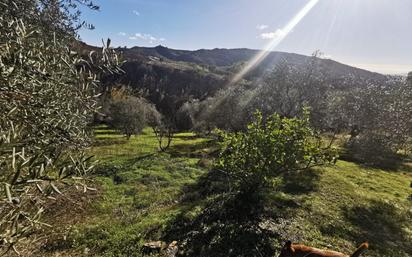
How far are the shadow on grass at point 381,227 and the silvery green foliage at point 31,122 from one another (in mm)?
15265

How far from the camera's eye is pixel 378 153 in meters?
49.0

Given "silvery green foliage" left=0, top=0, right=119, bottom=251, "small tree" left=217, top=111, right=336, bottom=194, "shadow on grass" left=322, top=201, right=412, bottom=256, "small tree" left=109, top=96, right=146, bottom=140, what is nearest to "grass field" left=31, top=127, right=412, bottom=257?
"shadow on grass" left=322, top=201, right=412, bottom=256

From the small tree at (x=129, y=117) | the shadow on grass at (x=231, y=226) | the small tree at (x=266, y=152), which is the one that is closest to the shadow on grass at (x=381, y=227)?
the shadow on grass at (x=231, y=226)

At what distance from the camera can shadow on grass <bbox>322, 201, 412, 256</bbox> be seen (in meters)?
17.1

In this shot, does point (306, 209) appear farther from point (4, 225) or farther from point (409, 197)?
point (4, 225)

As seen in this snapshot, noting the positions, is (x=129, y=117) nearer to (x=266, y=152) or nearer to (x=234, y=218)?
(x=266, y=152)

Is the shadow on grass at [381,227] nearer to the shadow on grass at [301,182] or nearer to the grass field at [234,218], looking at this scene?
the grass field at [234,218]

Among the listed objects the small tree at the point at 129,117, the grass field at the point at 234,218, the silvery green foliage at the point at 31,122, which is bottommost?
the small tree at the point at 129,117

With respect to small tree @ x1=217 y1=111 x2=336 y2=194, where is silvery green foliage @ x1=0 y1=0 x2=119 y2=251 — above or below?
above

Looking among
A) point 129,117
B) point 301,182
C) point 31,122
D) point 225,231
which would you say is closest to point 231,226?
point 225,231

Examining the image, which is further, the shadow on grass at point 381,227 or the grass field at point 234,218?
the shadow on grass at point 381,227

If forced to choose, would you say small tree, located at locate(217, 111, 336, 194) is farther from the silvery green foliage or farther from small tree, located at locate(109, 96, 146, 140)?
small tree, located at locate(109, 96, 146, 140)

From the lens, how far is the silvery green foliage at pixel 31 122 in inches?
183

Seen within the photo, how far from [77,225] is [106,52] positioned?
16.1m
